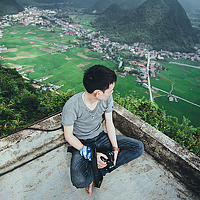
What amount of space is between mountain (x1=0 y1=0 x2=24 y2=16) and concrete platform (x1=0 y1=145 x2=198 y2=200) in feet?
279

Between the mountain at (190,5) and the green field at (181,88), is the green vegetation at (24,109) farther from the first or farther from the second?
the mountain at (190,5)

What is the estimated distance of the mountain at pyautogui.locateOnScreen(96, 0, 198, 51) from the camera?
53.5m

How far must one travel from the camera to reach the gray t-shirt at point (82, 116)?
131cm

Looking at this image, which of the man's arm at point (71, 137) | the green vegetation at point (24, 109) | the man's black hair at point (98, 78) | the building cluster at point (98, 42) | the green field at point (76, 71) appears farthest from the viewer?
the building cluster at point (98, 42)

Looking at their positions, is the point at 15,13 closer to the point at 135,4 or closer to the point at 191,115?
the point at 135,4

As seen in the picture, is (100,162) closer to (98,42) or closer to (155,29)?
(98,42)

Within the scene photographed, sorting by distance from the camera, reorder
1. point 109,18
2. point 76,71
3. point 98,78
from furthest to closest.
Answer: point 109,18 → point 76,71 → point 98,78

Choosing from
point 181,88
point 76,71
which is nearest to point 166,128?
point 76,71

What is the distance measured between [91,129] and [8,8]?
302 feet

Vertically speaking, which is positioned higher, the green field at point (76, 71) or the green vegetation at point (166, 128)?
the green vegetation at point (166, 128)

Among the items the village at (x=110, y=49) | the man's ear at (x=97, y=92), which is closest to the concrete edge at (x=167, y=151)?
the man's ear at (x=97, y=92)

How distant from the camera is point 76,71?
29703 mm

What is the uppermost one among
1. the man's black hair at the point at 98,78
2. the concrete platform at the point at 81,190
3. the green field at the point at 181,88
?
the man's black hair at the point at 98,78

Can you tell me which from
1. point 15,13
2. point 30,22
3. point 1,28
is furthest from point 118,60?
point 15,13
